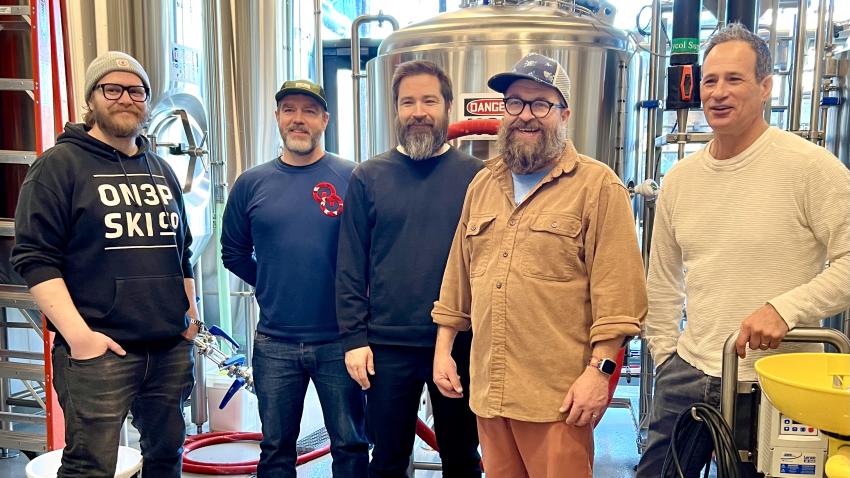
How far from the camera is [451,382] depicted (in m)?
1.71

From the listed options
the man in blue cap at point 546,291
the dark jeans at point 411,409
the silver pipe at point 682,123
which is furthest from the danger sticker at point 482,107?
the dark jeans at point 411,409

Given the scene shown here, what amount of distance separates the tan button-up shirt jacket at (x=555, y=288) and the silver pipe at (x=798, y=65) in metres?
1.59

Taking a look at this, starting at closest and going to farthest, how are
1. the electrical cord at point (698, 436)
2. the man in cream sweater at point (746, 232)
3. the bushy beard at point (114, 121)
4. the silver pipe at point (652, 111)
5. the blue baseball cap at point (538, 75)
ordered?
the electrical cord at point (698, 436) < the man in cream sweater at point (746, 232) < the blue baseball cap at point (538, 75) < the bushy beard at point (114, 121) < the silver pipe at point (652, 111)

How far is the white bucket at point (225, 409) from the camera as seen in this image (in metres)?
3.34

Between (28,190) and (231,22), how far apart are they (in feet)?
7.50

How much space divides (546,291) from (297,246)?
0.84 m

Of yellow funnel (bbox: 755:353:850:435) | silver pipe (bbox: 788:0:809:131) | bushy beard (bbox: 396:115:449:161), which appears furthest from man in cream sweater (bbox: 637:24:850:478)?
silver pipe (bbox: 788:0:809:131)

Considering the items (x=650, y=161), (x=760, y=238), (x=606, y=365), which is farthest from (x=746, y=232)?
(x=650, y=161)

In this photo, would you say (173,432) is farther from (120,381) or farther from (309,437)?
(309,437)

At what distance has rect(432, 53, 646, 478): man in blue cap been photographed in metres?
1.50

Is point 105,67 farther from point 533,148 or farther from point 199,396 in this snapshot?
point 199,396

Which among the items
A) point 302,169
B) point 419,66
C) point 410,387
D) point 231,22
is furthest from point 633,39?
point 231,22

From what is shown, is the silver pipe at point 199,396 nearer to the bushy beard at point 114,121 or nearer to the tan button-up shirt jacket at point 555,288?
the bushy beard at point 114,121

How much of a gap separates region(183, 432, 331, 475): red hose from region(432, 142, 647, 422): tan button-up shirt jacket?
1.61m
